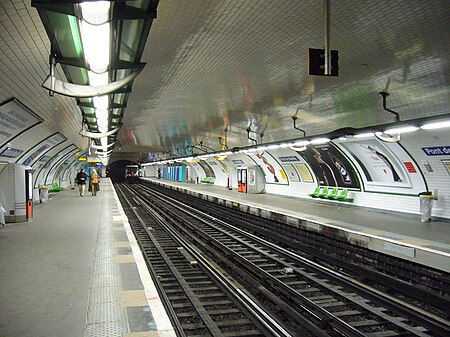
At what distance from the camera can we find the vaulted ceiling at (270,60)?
156 inches

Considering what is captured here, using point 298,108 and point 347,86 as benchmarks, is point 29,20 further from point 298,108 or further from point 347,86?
point 298,108

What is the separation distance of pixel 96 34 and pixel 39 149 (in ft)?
38.4

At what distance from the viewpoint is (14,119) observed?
826 centimetres

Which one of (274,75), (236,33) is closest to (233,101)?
(274,75)

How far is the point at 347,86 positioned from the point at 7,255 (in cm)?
654

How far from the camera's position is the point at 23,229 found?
9.90m

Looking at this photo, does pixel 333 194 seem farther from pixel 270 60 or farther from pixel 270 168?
pixel 270 60

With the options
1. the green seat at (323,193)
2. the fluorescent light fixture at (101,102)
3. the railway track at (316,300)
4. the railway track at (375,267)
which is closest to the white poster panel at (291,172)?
the green seat at (323,193)

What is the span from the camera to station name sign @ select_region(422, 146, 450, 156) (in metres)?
9.47

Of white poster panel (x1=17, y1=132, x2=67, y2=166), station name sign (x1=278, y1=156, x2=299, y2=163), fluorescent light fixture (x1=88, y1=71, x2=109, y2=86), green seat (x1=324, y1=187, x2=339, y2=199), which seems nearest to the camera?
fluorescent light fixture (x1=88, y1=71, x2=109, y2=86)

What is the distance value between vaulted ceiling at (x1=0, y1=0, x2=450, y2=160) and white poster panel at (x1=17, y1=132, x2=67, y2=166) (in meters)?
2.91

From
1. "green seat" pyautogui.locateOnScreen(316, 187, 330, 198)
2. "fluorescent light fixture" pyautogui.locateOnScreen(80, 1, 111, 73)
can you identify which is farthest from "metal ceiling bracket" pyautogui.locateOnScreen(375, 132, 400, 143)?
"green seat" pyautogui.locateOnScreen(316, 187, 330, 198)

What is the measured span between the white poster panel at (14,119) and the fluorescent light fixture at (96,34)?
3990 mm

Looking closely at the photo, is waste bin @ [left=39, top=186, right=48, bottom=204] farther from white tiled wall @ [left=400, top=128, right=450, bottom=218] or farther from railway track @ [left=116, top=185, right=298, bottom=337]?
white tiled wall @ [left=400, top=128, right=450, bottom=218]
